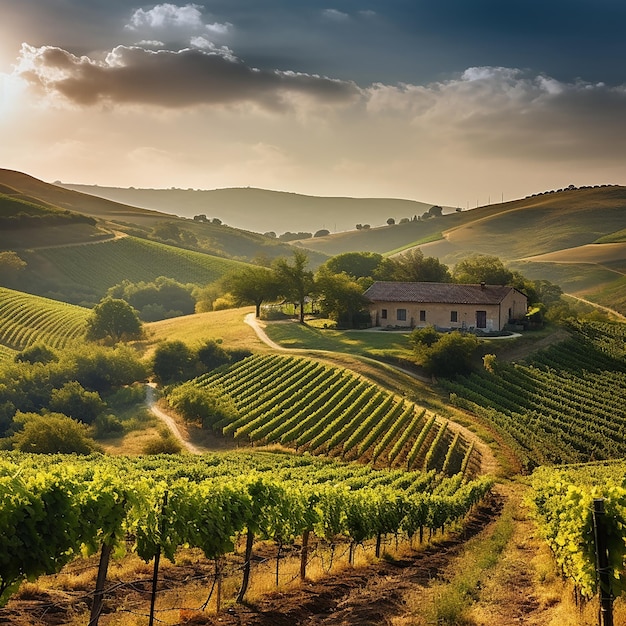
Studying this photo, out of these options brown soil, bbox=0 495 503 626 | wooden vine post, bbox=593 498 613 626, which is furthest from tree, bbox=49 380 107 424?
wooden vine post, bbox=593 498 613 626

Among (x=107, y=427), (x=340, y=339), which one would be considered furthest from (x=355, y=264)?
(x=107, y=427)

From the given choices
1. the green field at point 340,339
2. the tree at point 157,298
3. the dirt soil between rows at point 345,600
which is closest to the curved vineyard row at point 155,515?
the dirt soil between rows at point 345,600

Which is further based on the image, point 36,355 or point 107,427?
point 36,355

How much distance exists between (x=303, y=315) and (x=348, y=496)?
59084 mm

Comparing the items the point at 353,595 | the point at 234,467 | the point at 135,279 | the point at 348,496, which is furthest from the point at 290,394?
the point at 135,279

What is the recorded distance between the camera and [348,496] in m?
21.6

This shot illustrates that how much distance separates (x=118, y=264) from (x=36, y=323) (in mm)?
56871

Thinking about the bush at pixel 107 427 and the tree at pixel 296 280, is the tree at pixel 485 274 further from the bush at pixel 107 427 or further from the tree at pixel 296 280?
the bush at pixel 107 427

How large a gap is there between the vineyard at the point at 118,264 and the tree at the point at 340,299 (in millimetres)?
64256

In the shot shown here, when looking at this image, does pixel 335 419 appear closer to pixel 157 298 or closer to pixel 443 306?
pixel 443 306

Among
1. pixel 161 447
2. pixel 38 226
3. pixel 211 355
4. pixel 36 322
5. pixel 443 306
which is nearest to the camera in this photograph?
pixel 161 447

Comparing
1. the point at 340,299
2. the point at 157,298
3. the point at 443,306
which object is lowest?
the point at 443,306

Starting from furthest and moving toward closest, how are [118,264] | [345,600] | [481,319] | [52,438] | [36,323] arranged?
[118,264], [36,323], [481,319], [52,438], [345,600]

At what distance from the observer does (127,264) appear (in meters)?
143
